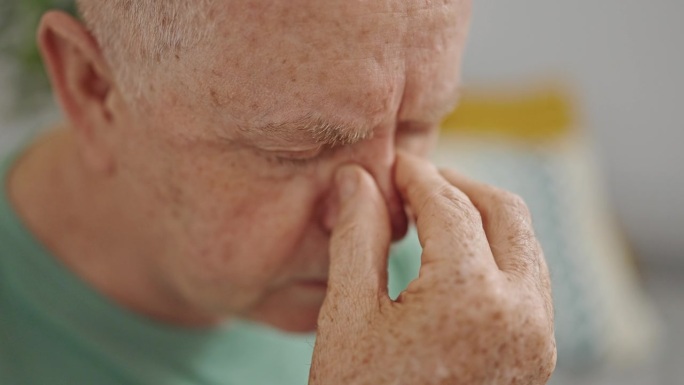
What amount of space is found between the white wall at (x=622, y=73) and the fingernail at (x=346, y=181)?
1648 millimetres

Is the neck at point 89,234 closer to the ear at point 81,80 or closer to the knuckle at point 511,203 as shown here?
the ear at point 81,80

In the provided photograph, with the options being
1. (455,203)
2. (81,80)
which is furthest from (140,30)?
(455,203)

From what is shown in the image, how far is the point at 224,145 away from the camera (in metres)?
0.81

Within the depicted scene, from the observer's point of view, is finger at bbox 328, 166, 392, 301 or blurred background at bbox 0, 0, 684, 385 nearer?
finger at bbox 328, 166, 392, 301

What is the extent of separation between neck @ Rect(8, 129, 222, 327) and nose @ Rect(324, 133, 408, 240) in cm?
32

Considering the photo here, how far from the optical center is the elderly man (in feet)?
2.27

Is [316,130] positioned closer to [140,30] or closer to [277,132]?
[277,132]

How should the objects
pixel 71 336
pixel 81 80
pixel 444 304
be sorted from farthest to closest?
pixel 71 336, pixel 81 80, pixel 444 304

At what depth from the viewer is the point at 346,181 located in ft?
2.73

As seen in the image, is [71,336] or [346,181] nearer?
[346,181]

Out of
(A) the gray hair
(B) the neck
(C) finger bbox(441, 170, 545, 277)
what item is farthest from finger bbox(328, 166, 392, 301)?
(B) the neck

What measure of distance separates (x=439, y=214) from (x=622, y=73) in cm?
195

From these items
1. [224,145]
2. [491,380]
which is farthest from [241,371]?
[491,380]

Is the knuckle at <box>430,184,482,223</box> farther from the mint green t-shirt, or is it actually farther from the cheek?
the mint green t-shirt
